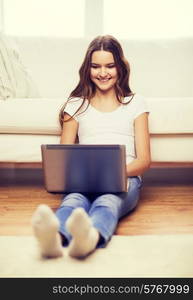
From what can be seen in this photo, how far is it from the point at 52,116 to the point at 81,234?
32.0 inches

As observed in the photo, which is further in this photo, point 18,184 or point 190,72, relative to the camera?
point 190,72

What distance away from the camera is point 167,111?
145 cm

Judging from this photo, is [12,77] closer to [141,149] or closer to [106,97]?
[106,97]

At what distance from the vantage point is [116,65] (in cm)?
134

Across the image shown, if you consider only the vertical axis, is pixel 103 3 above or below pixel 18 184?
above

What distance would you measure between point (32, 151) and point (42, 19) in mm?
1767

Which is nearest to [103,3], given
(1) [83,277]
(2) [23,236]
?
(2) [23,236]

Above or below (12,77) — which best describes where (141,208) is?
below

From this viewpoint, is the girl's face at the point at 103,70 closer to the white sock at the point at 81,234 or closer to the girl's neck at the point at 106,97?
the girl's neck at the point at 106,97

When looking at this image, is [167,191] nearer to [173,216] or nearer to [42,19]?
[173,216]

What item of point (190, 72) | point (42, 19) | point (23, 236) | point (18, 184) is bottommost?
point (18, 184)

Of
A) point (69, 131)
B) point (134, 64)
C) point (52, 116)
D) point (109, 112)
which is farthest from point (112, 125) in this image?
point (134, 64)

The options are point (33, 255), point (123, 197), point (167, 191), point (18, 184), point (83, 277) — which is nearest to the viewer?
point (83, 277)

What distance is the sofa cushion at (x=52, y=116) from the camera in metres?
1.45
